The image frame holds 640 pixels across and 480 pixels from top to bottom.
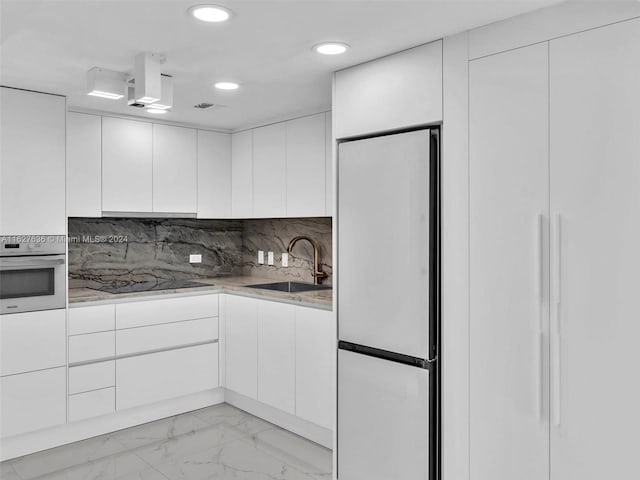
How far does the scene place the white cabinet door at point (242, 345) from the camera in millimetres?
3893

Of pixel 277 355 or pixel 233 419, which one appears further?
pixel 233 419

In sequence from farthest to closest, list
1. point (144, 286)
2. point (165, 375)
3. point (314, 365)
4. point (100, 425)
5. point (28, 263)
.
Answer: point (144, 286) → point (165, 375) → point (100, 425) → point (314, 365) → point (28, 263)

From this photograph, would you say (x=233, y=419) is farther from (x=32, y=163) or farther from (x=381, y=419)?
(x=32, y=163)

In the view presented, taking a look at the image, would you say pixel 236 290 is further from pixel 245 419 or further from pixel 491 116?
pixel 491 116

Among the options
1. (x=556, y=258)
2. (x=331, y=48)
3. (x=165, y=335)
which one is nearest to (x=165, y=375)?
(x=165, y=335)

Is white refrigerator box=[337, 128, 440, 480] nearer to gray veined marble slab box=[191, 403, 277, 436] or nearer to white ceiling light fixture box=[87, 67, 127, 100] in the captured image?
gray veined marble slab box=[191, 403, 277, 436]

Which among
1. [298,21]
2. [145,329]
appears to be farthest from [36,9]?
[145,329]

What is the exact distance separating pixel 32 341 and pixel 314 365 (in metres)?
1.76

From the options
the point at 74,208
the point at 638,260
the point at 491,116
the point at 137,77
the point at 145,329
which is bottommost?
the point at 145,329

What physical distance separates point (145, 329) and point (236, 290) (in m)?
0.72

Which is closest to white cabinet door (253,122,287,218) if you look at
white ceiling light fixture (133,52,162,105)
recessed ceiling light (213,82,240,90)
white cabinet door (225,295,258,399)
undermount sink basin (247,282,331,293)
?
undermount sink basin (247,282,331,293)

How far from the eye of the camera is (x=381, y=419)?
2.66 metres

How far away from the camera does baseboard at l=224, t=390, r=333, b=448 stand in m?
3.47

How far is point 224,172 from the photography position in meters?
4.64
